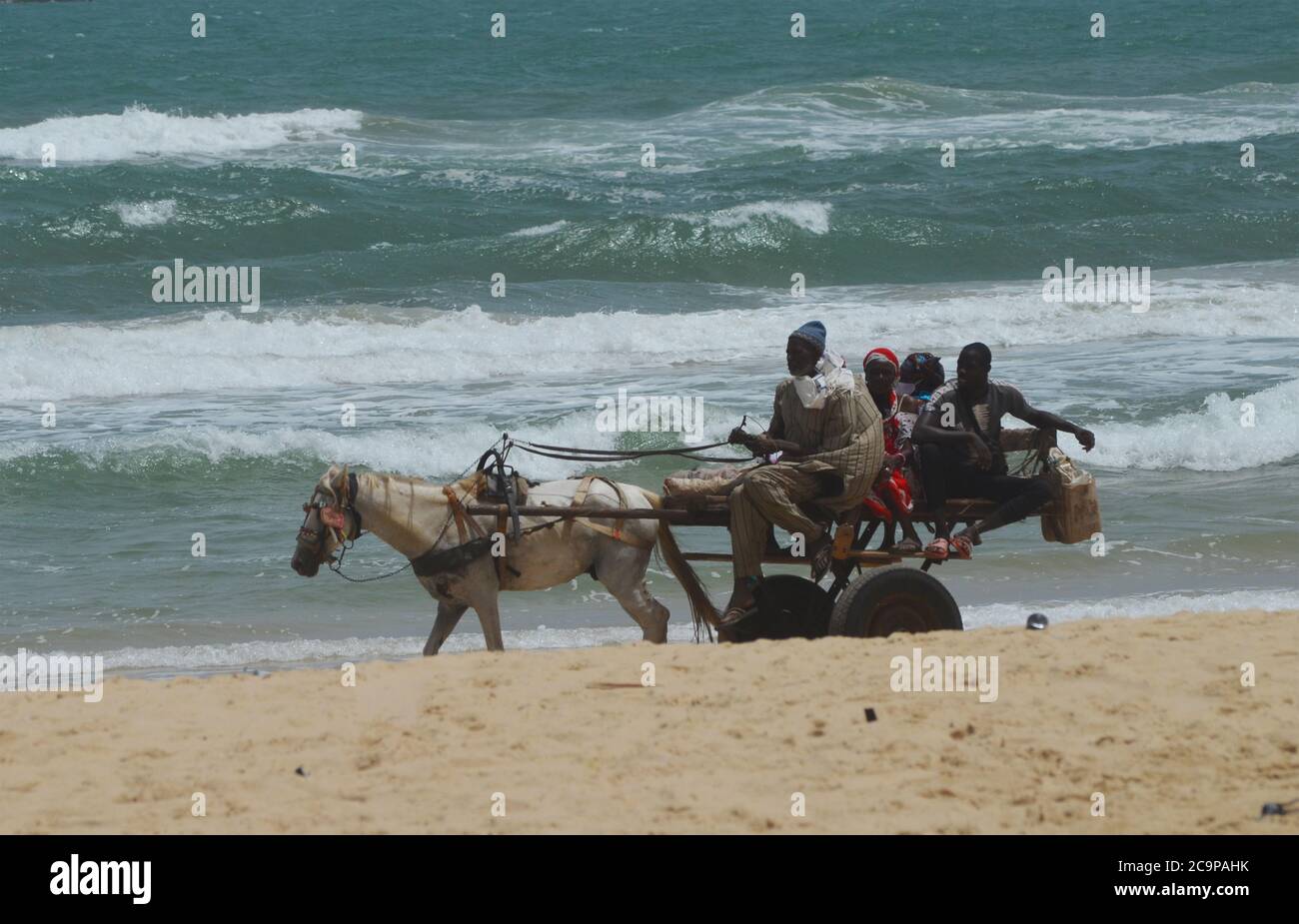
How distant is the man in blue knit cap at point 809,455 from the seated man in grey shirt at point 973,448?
374 millimetres

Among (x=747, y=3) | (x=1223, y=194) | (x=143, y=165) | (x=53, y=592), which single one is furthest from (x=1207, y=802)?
(x=747, y=3)

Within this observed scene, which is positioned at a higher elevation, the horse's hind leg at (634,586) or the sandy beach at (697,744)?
the horse's hind leg at (634,586)

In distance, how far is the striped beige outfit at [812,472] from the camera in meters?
8.05

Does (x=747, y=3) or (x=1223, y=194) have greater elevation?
(x=747, y=3)

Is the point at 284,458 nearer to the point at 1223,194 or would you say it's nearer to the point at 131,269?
the point at 131,269

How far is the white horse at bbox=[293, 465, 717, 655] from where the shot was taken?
27.5 feet

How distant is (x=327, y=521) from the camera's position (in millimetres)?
8281

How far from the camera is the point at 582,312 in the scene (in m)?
22.0

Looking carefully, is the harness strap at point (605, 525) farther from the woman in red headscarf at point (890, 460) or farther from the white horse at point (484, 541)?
the woman in red headscarf at point (890, 460)

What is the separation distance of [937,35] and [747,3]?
1067 cm

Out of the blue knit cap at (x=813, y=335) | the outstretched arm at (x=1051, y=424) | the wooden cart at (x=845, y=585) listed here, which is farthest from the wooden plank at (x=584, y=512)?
the outstretched arm at (x=1051, y=424)

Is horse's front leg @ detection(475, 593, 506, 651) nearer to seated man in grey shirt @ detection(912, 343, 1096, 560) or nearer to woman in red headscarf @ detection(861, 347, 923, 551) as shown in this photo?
woman in red headscarf @ detection(861, 347, 923, 551)

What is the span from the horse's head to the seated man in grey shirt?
9.18 ft

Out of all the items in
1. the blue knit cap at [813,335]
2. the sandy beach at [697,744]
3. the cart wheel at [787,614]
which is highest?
the blue knit cap at [813,335]
